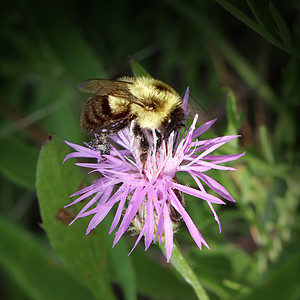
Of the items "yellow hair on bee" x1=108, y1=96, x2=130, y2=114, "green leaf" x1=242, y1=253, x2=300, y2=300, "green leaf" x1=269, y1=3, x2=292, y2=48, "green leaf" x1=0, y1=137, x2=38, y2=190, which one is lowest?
"green leaf" x1=242, y1=253, x2=300, y2=300

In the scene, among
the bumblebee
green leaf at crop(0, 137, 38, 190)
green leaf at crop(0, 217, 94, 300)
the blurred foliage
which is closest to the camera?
the bumblebee

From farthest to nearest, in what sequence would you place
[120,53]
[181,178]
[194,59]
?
[120,53] < [194,59] < [181,178]

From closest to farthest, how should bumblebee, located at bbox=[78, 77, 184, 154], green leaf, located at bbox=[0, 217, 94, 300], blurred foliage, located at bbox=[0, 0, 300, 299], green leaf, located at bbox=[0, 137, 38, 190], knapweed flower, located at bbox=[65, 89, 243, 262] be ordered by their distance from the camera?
knapweed flower, located at bbox=[65, 89, 243, 262]
bumblebee, located at bbox=[78, 77, 184, 154]
blurred foliage, located at bbox=[0, 0, 300, 299]
green leaf, located at bbox=[0, 217, 94, 300]
green leaf, located at bbox=[0, 137, 38, 190]

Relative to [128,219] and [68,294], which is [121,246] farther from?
[128,219]

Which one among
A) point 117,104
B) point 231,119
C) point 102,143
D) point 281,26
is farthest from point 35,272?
point 281,26

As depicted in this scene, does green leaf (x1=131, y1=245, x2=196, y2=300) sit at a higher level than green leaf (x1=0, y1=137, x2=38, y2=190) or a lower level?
lower

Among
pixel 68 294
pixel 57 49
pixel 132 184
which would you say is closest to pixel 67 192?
pixel 132 184

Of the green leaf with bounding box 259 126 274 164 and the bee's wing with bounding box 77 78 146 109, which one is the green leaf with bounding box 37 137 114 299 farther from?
the green leaf with bounding box 259 126 274 164

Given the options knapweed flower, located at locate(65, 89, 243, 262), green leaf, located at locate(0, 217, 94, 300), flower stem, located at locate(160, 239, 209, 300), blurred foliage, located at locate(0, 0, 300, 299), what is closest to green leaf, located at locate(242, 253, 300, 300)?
blurred foliage, located at locate(0, 0, 300, 299)
